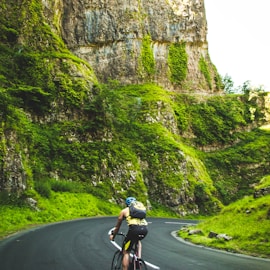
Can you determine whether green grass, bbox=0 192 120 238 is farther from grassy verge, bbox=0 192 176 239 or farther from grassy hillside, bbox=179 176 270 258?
grassy hillside, bbox=179 176 270 258

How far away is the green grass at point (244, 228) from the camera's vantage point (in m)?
12.7

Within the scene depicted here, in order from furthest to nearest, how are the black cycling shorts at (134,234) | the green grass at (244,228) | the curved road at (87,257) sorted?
the green grass at (244,228), the curved road at (87,257), the black cycling shorts at (134,234)

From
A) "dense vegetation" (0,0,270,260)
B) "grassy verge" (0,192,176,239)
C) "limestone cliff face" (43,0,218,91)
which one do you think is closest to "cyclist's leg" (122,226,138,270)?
"grassy verge" (0,192,176,239)

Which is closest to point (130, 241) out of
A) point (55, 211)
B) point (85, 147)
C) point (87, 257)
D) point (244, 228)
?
point (87, 257)

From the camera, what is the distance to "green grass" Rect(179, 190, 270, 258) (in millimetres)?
12695

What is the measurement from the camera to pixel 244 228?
49.1 ft

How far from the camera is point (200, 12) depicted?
64562mm

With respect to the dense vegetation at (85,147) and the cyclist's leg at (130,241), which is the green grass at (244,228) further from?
the dense vegetation at (85,147)

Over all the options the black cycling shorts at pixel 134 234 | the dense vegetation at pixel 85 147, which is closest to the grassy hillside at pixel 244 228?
the black cycling shorts at pixel 134 234

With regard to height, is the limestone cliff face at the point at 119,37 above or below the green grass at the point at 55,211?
above

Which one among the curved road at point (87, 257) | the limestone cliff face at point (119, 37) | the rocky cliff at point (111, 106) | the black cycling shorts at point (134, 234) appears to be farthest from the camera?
the limestone cliff face at point (119, 37)

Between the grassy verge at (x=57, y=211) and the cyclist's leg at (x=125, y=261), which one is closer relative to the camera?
the cyclist's leg at (x=125, y=261)

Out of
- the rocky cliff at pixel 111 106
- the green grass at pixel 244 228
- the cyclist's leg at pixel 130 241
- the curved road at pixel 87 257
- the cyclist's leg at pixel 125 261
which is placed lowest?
the green grass at pixel 244 228

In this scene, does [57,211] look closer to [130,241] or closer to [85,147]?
[85,147]
